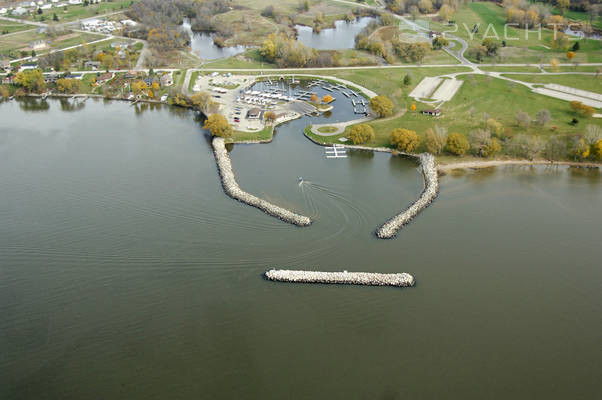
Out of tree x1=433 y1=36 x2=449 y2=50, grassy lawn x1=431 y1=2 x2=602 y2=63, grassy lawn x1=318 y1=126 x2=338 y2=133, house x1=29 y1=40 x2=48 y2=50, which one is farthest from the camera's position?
house x1=29 y1=40 x2=48 y2=50

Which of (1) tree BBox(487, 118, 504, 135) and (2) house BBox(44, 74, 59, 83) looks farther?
(2) house BBox(44, 74, 59, 83)

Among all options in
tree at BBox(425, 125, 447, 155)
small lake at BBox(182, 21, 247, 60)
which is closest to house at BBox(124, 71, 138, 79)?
small lake at BBox(182, 21, 247, 60)

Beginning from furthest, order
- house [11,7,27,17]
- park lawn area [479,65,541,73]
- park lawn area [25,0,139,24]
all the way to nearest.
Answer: house [11,7,27,17], park lawn area [25,0,139,24], park lawn area [479,65,541,73]

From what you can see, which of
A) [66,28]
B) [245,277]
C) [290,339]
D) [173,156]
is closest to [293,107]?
[173,156]

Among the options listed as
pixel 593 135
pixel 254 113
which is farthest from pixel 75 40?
→ pixel 593 135

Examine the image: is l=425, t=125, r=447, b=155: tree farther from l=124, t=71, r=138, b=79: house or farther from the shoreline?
l=124, t=71, r=138, b=79: house

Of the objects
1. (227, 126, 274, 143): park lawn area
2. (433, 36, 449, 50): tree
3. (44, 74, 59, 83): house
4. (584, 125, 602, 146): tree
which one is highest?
(44, 74, 59, 83): house

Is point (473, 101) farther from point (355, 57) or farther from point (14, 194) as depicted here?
point (14, 194)

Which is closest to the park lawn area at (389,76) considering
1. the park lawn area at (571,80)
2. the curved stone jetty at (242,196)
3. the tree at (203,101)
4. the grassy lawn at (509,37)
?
the park lawn area at (571,80)

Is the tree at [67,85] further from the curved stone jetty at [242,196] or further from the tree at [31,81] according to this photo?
the curved stone jetty at [242,196]
